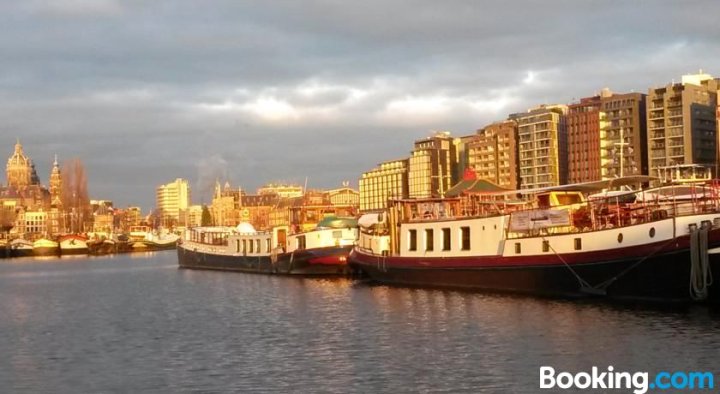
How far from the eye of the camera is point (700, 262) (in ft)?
123

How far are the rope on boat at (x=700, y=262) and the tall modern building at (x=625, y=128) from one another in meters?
130

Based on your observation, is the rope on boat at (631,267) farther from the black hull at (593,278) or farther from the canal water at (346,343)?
the canal water at (346,343)

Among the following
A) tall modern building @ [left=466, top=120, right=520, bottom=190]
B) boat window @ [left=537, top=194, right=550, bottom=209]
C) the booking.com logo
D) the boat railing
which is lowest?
the booking.com logo

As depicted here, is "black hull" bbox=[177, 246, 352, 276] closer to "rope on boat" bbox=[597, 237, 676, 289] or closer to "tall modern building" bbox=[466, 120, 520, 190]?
"rope on boat" bbox=[597, 237, 676, 289]

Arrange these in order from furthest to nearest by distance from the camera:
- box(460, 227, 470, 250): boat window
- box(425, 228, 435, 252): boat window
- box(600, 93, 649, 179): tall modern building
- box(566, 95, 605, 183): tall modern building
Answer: box(566, 95, 605, 183): tall modern building, box(600, 93, 649, 179): tall modern building, box(425, 228, 435, 252): boat window, box(460, 227, 470, 250): boat window

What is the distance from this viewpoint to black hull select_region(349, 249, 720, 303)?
3881 cm

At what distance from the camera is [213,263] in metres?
91.0

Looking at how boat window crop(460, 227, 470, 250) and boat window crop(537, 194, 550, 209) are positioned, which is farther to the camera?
boat window crop(460, 227, 470, 250)

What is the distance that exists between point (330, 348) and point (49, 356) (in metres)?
10.4

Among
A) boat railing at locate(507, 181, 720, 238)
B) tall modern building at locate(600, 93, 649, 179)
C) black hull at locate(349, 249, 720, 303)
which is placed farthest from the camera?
tall modern building at locate(600, 93, 649, 179)

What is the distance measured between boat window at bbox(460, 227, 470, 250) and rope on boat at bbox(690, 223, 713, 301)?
584 inches

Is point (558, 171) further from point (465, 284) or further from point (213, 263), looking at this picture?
point (465, 284)

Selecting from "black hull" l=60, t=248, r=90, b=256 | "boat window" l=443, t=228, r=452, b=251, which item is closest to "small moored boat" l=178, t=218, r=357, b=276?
"boat window" l=443, t=228, r=452, b=251

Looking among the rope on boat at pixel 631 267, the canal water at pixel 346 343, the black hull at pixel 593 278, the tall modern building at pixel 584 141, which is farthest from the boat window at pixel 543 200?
the tall modern building at pixel 584 141
